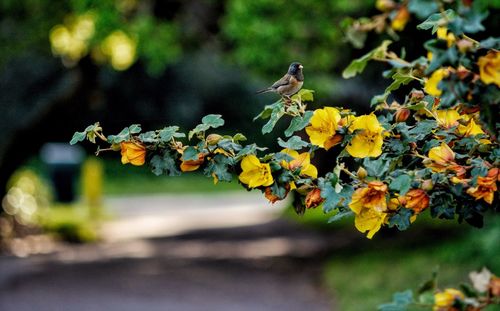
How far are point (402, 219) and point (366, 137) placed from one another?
0.24 meters

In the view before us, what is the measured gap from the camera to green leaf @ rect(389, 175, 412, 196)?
2.09 m

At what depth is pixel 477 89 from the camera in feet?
6.13

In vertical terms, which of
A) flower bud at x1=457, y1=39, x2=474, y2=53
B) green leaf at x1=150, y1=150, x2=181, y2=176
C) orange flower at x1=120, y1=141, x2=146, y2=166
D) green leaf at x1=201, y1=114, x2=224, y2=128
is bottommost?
flower bud at x1=457, y1=39, x2=474, y2=53

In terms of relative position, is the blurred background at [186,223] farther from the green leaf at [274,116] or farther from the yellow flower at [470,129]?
the green leaf at [274,116]

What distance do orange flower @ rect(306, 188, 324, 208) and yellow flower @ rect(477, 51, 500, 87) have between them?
592 millimetres

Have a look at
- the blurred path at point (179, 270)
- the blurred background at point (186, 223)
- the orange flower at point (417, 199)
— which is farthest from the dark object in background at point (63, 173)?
the orange flower at point (417, 199)

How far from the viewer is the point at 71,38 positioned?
501 inches

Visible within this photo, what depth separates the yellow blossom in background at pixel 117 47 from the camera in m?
10.1

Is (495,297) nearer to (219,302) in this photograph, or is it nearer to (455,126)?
(455,126)

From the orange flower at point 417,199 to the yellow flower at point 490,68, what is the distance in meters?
0.40

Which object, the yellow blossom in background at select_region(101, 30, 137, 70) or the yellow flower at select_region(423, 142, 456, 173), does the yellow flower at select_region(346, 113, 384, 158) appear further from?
the yellow blossom in background at select_region(101, 30, 137, 70)

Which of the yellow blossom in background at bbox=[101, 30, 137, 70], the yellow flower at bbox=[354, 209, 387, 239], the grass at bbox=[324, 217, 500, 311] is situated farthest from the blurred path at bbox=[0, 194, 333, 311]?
the yellow flower at bbox=[354, 209, 387, 239]

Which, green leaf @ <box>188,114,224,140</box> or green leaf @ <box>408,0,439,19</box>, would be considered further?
green leaf @ <box>188,114,224,140</box>

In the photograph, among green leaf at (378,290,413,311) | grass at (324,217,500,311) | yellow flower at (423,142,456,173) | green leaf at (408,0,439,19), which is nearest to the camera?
green leaf at (408,0,439,19)
